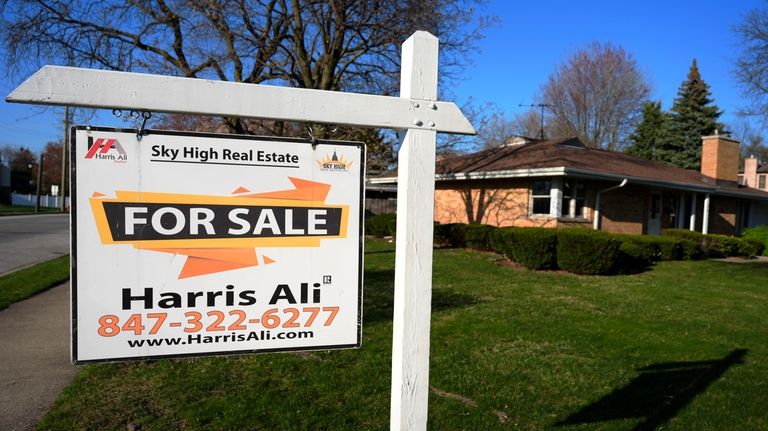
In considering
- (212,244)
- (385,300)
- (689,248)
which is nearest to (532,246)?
(385,300)

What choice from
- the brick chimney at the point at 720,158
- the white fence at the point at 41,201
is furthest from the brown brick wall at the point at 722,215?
the white fence at the point at 41,201

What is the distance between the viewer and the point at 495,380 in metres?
4.97

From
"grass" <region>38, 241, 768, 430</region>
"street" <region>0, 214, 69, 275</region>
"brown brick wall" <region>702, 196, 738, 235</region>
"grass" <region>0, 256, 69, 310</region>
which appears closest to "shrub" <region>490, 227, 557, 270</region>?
"grass" <region>38, 241, 768, 430</region>

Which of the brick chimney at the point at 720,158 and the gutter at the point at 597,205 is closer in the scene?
the gutter at the point at 597,205

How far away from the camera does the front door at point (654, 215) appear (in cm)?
1977

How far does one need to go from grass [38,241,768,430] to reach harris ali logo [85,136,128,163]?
8.46 feet

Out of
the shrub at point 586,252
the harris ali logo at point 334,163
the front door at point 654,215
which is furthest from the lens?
the front door at point 654,215

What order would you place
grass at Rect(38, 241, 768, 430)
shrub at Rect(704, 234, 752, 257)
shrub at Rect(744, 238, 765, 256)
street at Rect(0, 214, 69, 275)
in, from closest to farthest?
1. grass at Rect(38, 241, 768, 430)
2. street at Rect(0, 214, 69, 275)
3. shrub at Rect(704, 234, 752, 257)
4. shrub at Rect(744, 238, 765, 256)

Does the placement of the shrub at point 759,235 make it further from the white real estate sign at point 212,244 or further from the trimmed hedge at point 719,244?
the white real estate sign at point 212,244

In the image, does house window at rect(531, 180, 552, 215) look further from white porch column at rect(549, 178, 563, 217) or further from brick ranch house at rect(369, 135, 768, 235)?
white porch column at rect(549, 178, 563, 217)

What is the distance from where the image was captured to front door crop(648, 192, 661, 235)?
19766 mm

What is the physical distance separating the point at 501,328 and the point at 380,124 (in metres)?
5.43

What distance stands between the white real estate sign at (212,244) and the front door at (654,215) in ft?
66.0

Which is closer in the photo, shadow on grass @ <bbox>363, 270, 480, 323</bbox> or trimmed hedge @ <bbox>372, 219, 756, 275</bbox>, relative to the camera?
shadow on grass @ <bbox>363, 270, 480, 323</bbox>
